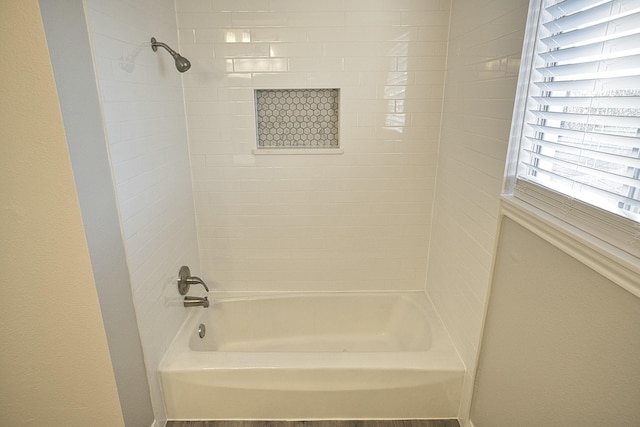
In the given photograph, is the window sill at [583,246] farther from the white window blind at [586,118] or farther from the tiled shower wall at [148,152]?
the tiled shower wall at [148,152]

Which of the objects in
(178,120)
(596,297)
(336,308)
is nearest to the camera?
(596,297)

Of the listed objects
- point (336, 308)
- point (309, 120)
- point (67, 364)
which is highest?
point (309, 120)

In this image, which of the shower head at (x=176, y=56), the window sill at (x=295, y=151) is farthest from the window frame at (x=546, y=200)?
the shower head at (x=176, y=56)

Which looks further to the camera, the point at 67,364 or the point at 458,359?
the point at 458,359

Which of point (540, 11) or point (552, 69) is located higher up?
point (540, 11)

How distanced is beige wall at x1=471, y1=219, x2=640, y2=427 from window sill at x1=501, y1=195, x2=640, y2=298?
1.2 inches

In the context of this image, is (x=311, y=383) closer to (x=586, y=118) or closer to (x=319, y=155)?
(x=319, y=155)

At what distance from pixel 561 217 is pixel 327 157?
1.38m

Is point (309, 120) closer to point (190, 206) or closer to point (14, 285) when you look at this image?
point (190, 206)

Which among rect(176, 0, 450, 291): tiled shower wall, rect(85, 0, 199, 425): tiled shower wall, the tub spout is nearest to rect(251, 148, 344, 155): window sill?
rect(176, 0, 450, 291): tiled shower wall

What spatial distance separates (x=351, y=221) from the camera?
2355mm

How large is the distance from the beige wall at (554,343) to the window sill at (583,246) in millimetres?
31

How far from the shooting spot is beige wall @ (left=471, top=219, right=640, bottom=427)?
34.1 inches

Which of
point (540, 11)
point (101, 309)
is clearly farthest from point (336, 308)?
point (540, 11)
